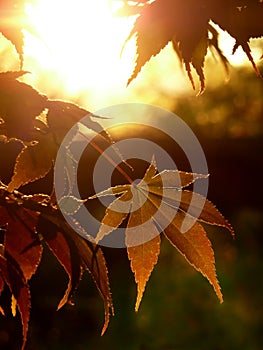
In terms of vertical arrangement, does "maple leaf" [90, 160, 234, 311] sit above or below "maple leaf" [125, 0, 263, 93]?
below

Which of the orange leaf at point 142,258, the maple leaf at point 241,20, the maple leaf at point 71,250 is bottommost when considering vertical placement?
the orange leaf at point 142,258

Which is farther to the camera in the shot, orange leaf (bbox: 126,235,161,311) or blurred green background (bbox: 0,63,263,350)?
blurred green background (bbox: 0,63,263,350)

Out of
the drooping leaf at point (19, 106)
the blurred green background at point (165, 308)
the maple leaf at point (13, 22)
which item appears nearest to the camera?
the drooping leaf at point (19, 106)

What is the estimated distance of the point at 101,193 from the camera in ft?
3.26

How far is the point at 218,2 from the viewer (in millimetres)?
992

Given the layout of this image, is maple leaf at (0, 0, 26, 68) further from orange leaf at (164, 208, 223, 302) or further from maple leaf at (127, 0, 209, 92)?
orange leaf at (164, 208, 223, 302)

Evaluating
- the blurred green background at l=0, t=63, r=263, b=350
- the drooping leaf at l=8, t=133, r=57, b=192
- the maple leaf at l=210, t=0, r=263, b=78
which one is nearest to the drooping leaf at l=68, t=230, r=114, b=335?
the drooping leaf at l=8, t=133, r=57, b=192

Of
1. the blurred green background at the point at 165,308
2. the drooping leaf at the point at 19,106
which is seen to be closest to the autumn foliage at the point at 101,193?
the drooping leaf at the point at 19,106

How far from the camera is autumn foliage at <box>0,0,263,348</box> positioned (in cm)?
93

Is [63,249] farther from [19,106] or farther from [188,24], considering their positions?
[188,24]

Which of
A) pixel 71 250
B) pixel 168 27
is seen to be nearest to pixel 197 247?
pixel 71 250

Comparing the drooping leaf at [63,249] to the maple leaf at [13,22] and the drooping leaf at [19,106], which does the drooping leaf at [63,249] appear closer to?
the drooping leaf at [19,106]

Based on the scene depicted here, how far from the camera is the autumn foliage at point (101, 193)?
0.93 m

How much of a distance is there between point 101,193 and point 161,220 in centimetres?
11
